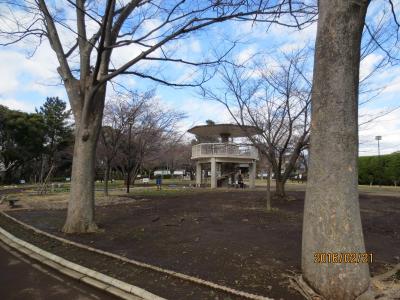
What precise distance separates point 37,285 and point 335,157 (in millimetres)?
4597

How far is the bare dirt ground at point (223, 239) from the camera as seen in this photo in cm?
558

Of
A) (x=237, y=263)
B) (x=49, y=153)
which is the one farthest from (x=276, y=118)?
(x=49, y=153)

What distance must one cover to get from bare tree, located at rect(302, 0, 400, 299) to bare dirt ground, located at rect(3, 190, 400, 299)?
625 millimetres

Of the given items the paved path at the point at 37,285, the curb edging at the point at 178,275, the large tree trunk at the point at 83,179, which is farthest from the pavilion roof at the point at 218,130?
the paved path at the point at 37,285

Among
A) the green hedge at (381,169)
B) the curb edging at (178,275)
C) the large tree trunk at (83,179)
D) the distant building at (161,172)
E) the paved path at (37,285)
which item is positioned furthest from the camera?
the distant building at (161,172)

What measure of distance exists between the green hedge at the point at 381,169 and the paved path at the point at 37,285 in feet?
108

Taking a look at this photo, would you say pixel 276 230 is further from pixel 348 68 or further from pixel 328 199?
pixel 348 68

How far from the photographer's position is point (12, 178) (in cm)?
4856

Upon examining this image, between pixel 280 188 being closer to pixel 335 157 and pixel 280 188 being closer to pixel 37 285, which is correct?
pixel 335 157

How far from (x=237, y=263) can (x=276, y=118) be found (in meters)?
11.5

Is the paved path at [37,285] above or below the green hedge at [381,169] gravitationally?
below

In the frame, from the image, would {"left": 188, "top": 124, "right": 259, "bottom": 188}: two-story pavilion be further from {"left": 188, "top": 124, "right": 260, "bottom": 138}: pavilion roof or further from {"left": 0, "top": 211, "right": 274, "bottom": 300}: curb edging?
{"left": 0, "top": 211, "right": 274, "bottom": 300}: curb edging

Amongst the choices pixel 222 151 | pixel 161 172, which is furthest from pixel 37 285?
pixel 161 172

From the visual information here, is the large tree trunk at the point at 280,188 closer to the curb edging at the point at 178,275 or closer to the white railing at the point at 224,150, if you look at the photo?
the curb edging at the point at 178,275
